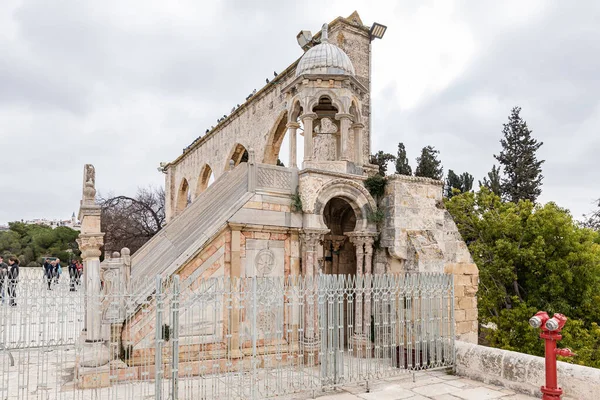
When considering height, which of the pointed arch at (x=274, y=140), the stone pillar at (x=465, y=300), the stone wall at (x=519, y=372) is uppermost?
the pointed arch at (x=274, y=140)

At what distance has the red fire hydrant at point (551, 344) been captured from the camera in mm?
5074

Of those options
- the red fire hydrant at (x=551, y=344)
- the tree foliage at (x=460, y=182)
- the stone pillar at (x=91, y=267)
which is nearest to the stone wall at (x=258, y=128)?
the stone pillar at (x=91, y=267)

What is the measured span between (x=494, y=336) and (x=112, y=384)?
1190cm

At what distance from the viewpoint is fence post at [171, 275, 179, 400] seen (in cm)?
550

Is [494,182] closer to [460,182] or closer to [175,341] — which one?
[460,182]

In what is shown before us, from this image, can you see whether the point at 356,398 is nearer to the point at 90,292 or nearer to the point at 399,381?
the point at 399,381

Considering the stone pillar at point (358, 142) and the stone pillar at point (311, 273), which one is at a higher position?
the stone pillar at point (358, 142)

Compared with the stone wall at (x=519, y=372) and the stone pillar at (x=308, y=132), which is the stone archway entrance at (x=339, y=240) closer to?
the stone pillar at (x=308, y=132)

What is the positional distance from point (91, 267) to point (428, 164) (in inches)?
1020

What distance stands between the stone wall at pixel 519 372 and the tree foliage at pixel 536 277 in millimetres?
6705

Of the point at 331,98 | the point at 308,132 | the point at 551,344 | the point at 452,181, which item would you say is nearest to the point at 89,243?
the point at 308,132

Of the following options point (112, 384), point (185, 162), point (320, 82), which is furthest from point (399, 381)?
point (185, 162)

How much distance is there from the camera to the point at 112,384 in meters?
5.98

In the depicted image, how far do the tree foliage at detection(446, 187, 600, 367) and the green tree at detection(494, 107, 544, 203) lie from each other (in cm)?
1820
